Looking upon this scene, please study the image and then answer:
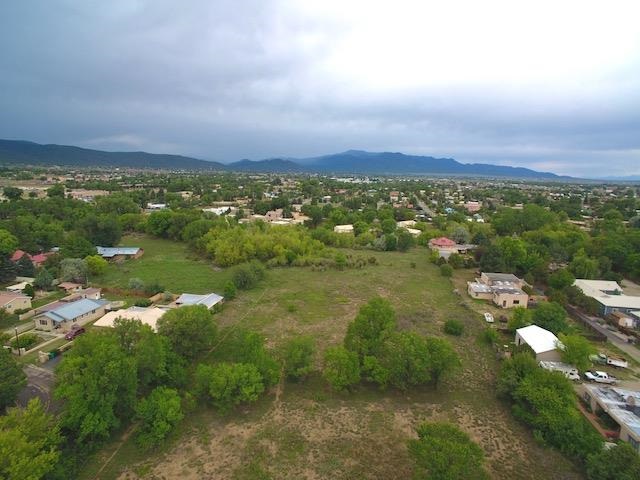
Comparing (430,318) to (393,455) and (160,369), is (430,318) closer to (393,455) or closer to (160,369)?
(393,455)

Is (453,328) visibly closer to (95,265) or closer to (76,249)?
(95,265)

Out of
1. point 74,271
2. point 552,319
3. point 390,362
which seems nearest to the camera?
point 390,362

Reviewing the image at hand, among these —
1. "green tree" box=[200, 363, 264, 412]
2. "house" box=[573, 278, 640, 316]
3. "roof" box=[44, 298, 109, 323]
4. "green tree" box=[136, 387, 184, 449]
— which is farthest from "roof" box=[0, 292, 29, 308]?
"house" box=[573, 278, 640, 316]

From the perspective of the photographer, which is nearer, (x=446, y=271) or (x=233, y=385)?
(x=233, y=385)

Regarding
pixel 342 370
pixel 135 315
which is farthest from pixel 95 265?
pixel 342 370

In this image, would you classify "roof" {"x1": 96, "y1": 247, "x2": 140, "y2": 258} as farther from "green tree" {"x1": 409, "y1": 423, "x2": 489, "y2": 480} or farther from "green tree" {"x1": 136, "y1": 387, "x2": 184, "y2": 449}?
"green tree" {"x1": 409, "y1": 423, "x2": 489, "y2": 480}

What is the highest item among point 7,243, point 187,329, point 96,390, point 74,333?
point 7,243

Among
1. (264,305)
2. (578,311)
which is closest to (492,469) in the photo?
(264,305)
